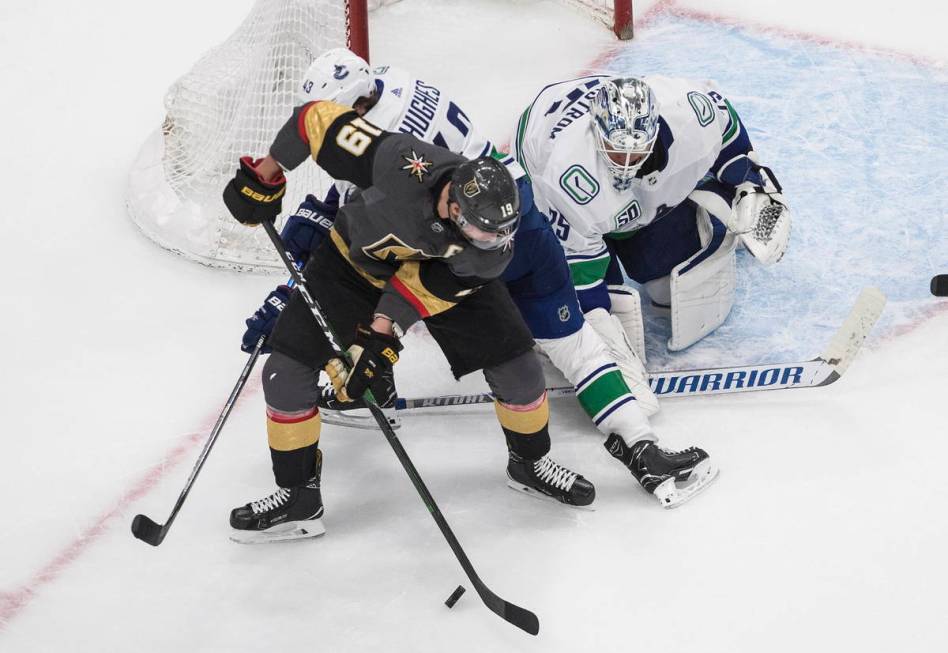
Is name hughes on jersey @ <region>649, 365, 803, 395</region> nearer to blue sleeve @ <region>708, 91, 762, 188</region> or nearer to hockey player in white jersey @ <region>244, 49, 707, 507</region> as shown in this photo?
hockey player in white jersey @ <region>244, 49, 707, 507</region>

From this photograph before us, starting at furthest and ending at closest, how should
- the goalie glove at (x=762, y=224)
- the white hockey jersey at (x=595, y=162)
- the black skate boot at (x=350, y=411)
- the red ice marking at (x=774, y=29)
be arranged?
the red ice marking at (x=774, y=29), the goalie glove at (x=762, y=224), the black skate boot at (x=350, y=411), the white hockey jersey at (x=595, y=162)

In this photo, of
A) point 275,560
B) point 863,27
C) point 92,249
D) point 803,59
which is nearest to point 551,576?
point 275,560

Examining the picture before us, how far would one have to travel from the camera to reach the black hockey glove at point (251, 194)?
3.10m

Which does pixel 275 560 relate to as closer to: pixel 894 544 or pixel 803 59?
pixel 894 544

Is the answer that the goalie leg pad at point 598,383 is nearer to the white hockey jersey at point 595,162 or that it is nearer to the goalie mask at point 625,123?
the white hockey jersey at point 595,162

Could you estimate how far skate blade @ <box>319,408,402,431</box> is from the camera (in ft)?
12.0

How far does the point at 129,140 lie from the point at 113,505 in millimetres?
2031

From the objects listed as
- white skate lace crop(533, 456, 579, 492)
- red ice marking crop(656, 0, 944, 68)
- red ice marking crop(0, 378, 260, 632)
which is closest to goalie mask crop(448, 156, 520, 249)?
white skate lace crop(533, 456, 579, 492)

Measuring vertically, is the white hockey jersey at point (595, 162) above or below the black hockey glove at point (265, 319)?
above

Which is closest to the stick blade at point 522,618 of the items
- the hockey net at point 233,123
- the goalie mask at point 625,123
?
the goalie mask at point 625,123

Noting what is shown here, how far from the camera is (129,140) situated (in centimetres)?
497

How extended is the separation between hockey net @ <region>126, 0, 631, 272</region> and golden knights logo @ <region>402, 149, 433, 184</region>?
1.33 m

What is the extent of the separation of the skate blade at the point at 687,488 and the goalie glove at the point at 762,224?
734mm

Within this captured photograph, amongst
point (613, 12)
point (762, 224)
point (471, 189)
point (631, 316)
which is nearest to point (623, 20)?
point (613, 12)
